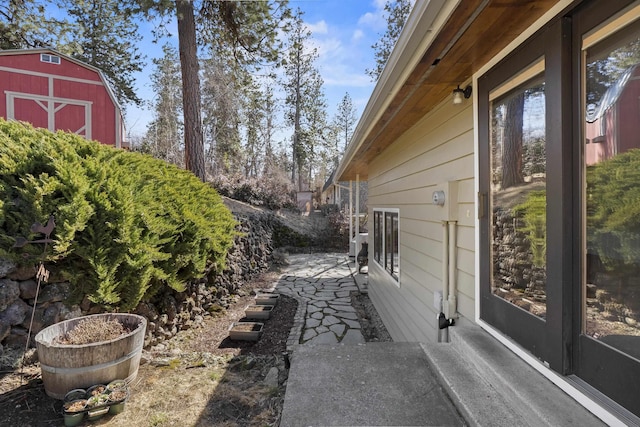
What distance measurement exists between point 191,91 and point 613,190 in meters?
8.86

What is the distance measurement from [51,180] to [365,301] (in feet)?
18.3

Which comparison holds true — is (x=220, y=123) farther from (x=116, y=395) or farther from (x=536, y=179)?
(x=536, y=179)

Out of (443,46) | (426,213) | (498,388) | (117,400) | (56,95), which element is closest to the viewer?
(498,388)

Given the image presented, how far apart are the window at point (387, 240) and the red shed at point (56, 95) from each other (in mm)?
8572

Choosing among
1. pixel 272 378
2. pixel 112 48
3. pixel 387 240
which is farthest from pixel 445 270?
pixel 112 48

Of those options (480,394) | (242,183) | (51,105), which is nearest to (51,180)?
(480,394)

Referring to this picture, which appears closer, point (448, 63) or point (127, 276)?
point (448, 63)

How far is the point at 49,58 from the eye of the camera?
944 centimetres

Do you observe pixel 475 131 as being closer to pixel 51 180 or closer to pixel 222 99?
pixel 51 180

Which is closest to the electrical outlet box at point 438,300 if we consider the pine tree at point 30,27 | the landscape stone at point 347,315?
the landscape stone at point 347,315

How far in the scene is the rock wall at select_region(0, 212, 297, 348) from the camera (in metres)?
2.87

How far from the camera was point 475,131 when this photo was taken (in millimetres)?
2242

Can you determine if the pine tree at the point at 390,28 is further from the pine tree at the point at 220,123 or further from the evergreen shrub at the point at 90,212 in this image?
the evergreen shrub at the point at 90,212

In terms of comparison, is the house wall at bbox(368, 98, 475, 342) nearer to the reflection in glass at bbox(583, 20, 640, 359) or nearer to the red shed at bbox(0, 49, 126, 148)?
the reflection in glass at bbox(583, 20, 640, 359)
